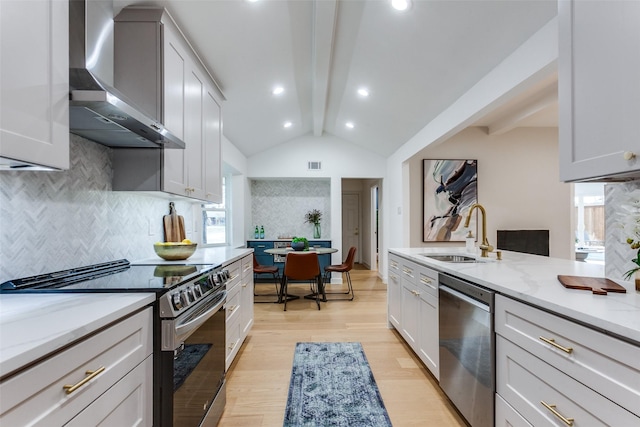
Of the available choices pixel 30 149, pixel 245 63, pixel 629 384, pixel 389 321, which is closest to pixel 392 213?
pixel 389 321

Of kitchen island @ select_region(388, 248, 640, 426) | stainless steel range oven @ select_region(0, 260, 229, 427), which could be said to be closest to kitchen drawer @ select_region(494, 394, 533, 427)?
kitchen island @ select_region(388, 248, 640, 426)

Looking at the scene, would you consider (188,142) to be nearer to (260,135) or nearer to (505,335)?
(505,335)

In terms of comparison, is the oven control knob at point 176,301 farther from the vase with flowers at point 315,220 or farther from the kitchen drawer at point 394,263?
the vase with flowers at point 315,220

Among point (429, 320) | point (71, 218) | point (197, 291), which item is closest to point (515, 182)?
point (429, 320)

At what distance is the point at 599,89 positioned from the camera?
110cm

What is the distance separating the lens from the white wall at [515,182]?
4.84 metres

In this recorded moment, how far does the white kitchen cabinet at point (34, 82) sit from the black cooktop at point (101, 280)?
0.51 metres

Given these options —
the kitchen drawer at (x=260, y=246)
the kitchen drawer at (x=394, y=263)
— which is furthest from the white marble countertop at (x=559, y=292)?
the kitchen drawer at (x=260, y=246)

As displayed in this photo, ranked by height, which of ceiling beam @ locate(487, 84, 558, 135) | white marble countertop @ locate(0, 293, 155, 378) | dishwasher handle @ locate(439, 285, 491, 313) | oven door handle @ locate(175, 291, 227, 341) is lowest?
oven door handle @ locate(175, 291, 227, 341)

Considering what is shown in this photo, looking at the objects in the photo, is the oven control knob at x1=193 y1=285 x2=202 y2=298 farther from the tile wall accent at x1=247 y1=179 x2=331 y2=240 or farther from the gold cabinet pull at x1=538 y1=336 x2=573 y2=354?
the tile wall accent at x1=247 y1=179 x2=331 y2=240

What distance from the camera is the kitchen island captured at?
0.86m

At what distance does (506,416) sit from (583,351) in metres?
0.60

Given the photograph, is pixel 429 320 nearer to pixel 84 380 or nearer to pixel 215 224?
pixel 84 380

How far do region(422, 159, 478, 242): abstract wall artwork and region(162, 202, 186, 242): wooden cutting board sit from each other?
361 cm
